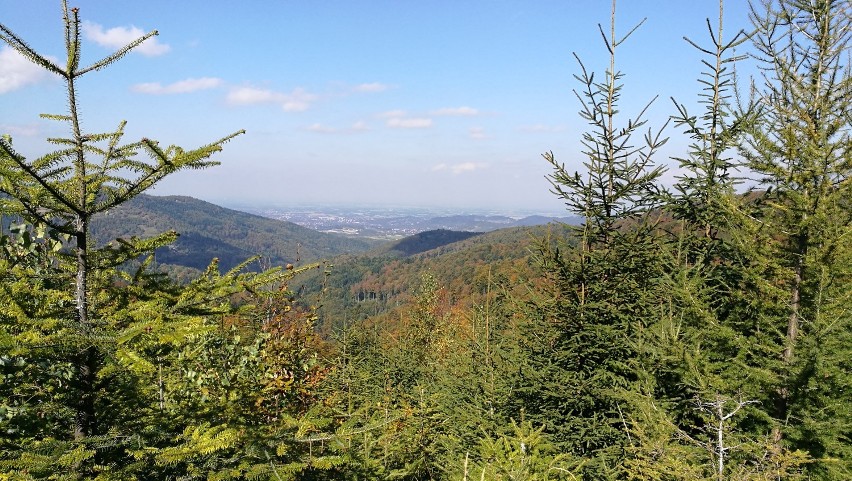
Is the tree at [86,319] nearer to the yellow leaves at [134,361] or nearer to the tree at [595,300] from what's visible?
the yellow leaves at [134,361]

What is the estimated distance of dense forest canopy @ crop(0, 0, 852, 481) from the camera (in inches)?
110

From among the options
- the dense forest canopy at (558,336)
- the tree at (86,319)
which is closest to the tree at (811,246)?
the dense forest canopy at (558,336)

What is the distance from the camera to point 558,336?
7078 mm

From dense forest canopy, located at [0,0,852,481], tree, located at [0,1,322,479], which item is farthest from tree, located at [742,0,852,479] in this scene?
tree, located at [0,1,322,479]

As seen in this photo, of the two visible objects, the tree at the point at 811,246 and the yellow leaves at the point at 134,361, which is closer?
the yellow leaves at the point at 134,361

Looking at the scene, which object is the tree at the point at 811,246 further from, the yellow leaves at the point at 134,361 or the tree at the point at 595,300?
the yellow leaves at the point at 134,361

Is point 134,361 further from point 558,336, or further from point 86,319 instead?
point 558,336

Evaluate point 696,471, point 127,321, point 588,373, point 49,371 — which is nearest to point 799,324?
point 588,373

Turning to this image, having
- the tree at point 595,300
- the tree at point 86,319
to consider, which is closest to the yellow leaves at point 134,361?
the tree at point 86,319

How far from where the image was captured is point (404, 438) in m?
10.2

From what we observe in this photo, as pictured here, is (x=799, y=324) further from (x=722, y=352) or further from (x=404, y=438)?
(x=404, y=438)

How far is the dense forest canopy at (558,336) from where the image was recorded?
2791mm

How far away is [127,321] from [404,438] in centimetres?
849

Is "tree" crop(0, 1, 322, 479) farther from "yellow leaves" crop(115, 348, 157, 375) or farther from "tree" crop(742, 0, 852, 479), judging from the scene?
"tree" crop(742, 0, 852, 479)
